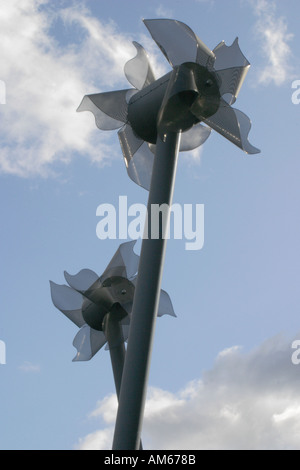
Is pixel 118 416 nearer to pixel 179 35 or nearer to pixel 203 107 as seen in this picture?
pixel 203 107

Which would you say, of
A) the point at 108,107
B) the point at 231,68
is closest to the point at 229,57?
the point at 231,68

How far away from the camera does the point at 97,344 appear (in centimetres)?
1536

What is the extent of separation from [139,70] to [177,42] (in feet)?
6.12

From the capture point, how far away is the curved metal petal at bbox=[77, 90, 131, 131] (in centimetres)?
1198

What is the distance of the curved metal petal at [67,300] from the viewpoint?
48.6ft

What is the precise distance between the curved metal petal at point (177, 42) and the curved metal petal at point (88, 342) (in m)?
7.36

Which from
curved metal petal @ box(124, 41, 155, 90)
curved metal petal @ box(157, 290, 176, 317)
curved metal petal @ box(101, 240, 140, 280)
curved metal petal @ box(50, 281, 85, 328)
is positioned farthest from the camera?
curved metal petal @ box(50, 281, 85, 328)

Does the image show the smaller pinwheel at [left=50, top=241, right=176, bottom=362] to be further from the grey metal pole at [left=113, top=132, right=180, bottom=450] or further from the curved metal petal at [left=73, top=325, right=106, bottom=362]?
the grey metal pole at [left=113, top=132, right=180, bottom=450]

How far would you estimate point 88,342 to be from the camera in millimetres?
15391

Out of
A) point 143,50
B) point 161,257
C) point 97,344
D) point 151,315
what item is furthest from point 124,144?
point 97,344

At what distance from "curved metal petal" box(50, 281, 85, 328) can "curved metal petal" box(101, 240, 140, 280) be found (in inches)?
39.6

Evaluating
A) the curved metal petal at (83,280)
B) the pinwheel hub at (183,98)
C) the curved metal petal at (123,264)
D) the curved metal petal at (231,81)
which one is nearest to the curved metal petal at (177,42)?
the pinwheel hub at (183,98)

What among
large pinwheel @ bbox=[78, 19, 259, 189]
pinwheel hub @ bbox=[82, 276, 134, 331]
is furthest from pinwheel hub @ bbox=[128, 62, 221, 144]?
pinwheel hub @ bbox=[82, 276, 134, 331]
